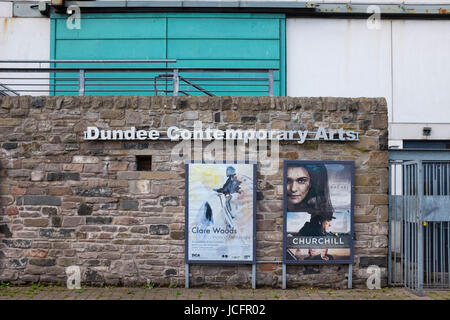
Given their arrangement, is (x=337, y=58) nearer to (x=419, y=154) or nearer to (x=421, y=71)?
(x=421, y=71)

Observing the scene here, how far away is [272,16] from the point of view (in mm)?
12312

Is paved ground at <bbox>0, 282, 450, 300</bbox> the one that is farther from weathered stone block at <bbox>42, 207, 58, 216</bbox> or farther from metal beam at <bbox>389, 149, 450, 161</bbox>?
metal beam at <bbox>389, 149, 450, 161</bbox>

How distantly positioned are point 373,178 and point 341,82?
13.5ft

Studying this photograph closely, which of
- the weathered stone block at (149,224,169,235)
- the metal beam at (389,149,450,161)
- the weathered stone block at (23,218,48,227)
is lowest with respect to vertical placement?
the weathered stone block at (149,224,169,235)

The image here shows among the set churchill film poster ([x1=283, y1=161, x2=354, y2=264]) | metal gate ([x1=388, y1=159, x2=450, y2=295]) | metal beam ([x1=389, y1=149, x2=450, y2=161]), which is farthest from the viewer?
metal beam ([x1=389, y1=149, x2=450, y2=161])

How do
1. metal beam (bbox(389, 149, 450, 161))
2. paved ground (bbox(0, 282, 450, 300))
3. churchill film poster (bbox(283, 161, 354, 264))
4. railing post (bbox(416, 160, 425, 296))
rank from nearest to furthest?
paved ground (bbox(0, 282, 450, 300)) → railing post (bbox(416, 160, 425, 296)) → churchill film poster (bbox(283, 161, 354, 264)) → metal beam (bbox(389, 149, 450, 161))

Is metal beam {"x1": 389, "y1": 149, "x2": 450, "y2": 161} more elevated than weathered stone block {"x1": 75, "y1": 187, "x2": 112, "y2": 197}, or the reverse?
metal beam {"x1": 389, "y1": 149, "x2": 450, "y2": 161}

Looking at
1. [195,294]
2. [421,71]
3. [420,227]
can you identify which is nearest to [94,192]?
[195,294]

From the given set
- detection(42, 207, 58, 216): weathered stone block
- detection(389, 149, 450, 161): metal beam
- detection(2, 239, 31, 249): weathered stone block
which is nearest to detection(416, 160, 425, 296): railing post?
detection(389, 149, 450, 161): metal beam

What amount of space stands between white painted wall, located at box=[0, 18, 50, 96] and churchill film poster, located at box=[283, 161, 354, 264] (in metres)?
6.79

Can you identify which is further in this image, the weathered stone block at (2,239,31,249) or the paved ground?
the weathered stone block at (2,239,31,249)

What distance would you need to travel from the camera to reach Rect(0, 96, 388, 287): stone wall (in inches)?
340

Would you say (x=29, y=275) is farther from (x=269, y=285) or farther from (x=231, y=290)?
(x=269, y=285)

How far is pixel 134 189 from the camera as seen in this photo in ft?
28.6
